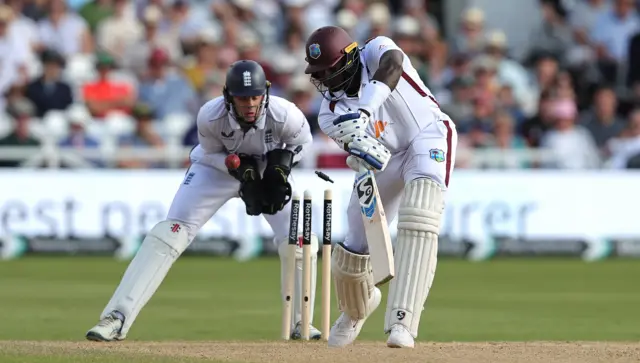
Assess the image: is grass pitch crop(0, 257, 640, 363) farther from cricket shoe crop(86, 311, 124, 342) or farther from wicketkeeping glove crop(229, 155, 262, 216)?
wicketkeeping glove crop(229, 155, 262, 216)

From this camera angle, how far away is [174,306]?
12.6 metres

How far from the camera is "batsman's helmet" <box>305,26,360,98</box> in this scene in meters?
8.52

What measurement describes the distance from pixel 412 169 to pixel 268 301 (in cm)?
479

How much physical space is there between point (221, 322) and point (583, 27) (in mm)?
12226

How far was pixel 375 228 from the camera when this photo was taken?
8.40 m

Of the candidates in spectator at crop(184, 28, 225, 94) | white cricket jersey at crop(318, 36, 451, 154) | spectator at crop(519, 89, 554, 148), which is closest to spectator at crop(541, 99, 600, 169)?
spectator at crop(519, 89, 554, 148)

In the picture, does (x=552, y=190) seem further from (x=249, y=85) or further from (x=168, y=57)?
(x=249, y=85)

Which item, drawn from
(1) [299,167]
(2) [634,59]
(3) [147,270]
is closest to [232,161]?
(3) [147,270]

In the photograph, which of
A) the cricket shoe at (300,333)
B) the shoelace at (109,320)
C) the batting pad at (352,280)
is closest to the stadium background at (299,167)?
the cricket shoe at (300,333)

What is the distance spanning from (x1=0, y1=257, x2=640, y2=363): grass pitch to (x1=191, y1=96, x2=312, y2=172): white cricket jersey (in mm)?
1366

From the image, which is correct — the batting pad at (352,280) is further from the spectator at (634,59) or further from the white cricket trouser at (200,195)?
the spectator at (634,59)

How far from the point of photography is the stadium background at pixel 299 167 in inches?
666

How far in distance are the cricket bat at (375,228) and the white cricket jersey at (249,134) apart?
1476 millimetres

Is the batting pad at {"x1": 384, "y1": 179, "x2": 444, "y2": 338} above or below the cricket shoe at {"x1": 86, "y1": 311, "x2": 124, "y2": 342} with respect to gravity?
above
